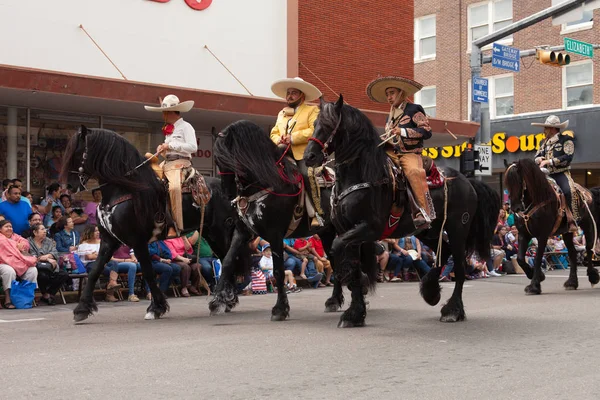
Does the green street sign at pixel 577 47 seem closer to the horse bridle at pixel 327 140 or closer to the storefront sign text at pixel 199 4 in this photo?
the storefront sign text at pixel 199 4

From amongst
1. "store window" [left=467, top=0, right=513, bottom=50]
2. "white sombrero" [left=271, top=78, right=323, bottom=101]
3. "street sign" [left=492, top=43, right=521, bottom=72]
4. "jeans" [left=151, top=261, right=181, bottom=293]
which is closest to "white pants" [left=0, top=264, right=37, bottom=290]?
"jeans" [left=151, top=261, right=181, bottom=293]

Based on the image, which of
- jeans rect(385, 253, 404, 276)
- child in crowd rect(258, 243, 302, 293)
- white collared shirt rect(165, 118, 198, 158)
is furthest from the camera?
jeans rect(385, 253, 404, 276)

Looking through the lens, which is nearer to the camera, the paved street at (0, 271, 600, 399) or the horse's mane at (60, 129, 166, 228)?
the paved street at (0, 271, 600, 399)

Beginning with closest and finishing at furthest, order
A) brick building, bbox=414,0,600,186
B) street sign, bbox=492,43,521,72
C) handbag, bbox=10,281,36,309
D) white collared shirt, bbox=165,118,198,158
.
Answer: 1. white collared shirt, bbox=165,118,198,158
2. handbag, bbox=10,281,36,309
3. street sign, bbox=492,43,521,72
4. brick building, bbox=414,0,600,186

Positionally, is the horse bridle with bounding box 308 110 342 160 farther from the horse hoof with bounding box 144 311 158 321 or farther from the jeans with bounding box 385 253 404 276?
the jeans with bounding box 385 253 404 276

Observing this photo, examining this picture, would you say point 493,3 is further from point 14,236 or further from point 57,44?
point 14,236

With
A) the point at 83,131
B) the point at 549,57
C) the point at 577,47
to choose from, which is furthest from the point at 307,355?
the point at 577,47

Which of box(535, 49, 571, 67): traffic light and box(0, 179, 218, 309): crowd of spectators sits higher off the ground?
box(535, 49, 571, 67): traffic light

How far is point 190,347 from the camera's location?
25.7 feet

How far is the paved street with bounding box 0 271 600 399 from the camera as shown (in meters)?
5.93

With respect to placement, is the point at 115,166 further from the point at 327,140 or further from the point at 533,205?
the point at 533,205

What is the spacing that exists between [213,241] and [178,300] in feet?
7.57

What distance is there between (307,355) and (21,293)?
675 cm

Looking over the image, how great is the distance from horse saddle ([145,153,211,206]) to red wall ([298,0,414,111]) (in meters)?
11.9
